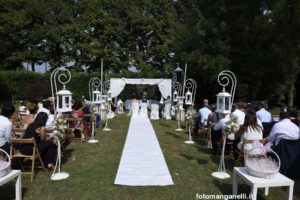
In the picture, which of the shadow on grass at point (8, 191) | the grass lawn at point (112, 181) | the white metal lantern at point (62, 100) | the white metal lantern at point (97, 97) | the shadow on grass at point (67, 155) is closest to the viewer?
the shadow on grass at point (8, 191)

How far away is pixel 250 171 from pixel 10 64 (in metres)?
34.2

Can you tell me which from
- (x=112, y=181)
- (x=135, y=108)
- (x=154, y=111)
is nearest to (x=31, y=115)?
(x=112, y=181)

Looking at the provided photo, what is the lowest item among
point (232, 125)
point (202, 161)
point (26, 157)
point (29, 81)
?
point (202, 161)

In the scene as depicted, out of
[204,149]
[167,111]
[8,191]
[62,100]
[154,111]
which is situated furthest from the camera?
[167,111]

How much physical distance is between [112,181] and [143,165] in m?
1.14

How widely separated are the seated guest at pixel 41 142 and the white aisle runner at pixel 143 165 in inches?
55.0

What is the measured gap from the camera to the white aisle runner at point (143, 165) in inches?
212

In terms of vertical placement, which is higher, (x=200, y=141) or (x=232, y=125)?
(x=232, y=125)

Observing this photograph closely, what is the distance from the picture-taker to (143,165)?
639 cm

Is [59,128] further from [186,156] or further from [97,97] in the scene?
[97,97]

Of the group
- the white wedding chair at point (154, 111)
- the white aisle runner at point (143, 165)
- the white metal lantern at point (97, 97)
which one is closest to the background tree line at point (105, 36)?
the white wedding chair at point (154, 111)

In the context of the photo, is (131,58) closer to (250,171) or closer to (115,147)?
(115,147)

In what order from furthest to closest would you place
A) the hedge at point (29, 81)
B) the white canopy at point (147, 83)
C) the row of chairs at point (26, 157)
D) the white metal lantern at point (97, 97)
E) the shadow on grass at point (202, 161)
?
the hedge at point (29, 81), the white canopy at point (147, 83), the white metal lantern at point (97, 97), the shadow on grass at point (202, 161), the row of chairs at point (26, 157)

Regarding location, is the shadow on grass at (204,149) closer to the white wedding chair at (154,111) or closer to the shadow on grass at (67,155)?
the shadow on grass at (67,155)
